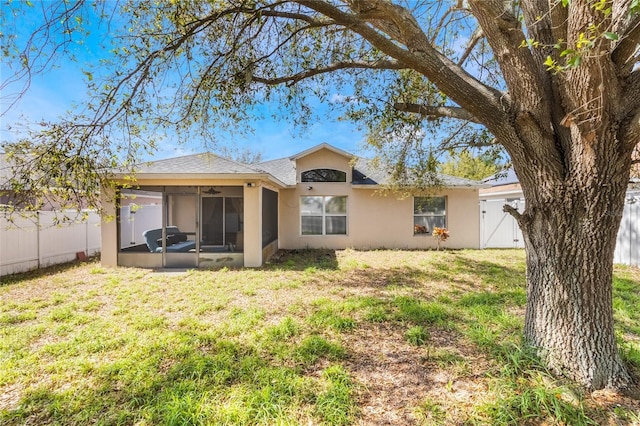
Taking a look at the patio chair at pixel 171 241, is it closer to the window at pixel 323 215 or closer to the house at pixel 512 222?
the window at pixel 323 215

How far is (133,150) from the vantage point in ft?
14.2

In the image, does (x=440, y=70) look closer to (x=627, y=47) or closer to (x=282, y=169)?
(x=627, y=47)

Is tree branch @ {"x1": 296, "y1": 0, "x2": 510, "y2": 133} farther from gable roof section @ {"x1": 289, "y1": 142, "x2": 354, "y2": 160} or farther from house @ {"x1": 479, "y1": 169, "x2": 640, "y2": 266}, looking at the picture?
gable roof section @ {"x1": 289, "y1": 142, "x2": 354, "y2": 160}

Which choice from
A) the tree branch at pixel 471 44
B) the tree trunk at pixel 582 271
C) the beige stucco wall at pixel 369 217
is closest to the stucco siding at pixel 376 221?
the beige stucco wall at pixel 369 217

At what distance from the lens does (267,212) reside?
10.4 metres

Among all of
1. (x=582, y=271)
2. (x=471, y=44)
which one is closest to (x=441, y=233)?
(x=471, y=44)

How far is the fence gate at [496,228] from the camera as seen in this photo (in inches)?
511

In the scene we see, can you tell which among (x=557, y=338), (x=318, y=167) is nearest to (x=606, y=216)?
(x=557, y=338)

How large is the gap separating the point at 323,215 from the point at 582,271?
1000 cm

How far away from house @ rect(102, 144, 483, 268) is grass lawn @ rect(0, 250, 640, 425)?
90.3 inches

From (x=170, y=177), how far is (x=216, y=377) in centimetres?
675

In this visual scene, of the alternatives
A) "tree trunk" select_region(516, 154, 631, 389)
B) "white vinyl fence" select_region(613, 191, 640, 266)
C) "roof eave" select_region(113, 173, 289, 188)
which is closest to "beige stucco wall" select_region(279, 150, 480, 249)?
"roof eave" select_region(113, 173, 289, 188)

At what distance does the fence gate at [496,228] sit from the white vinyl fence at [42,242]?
46.9 ft

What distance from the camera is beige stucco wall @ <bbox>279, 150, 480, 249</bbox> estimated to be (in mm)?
12430
